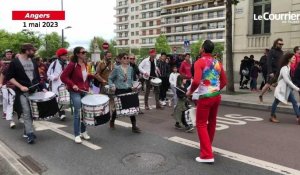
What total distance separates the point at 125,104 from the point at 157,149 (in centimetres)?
138

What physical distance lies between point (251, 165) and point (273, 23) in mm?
14221

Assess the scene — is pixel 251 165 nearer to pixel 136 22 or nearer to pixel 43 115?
pixel 43 115

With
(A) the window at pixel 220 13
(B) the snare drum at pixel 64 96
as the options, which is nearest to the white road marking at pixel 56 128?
(B) the snare drum at pixel 64 96

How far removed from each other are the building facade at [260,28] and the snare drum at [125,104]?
486 inches

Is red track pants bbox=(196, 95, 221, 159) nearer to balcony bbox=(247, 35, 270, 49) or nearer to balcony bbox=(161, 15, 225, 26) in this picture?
balcony bbox=(247, 35, 270, 49)

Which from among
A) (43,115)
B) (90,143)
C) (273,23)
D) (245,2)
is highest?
(245,2)

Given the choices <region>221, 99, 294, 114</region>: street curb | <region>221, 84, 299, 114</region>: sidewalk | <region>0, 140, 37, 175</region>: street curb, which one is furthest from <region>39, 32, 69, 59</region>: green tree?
<region>0, 140, 37, 175</region>: street curb

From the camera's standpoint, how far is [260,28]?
1872 centimetres

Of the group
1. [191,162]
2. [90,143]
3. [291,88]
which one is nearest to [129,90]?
[90,143]

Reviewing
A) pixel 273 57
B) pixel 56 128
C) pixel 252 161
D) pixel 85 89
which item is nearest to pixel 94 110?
pixel 85 89

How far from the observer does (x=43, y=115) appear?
684cm

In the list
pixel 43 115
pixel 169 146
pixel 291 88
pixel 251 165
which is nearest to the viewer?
pixel 251 165

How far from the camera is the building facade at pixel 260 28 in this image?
55.9 feet

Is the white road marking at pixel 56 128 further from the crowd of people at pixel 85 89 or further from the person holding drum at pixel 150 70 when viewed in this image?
the person holding drum at pixel 150 70
